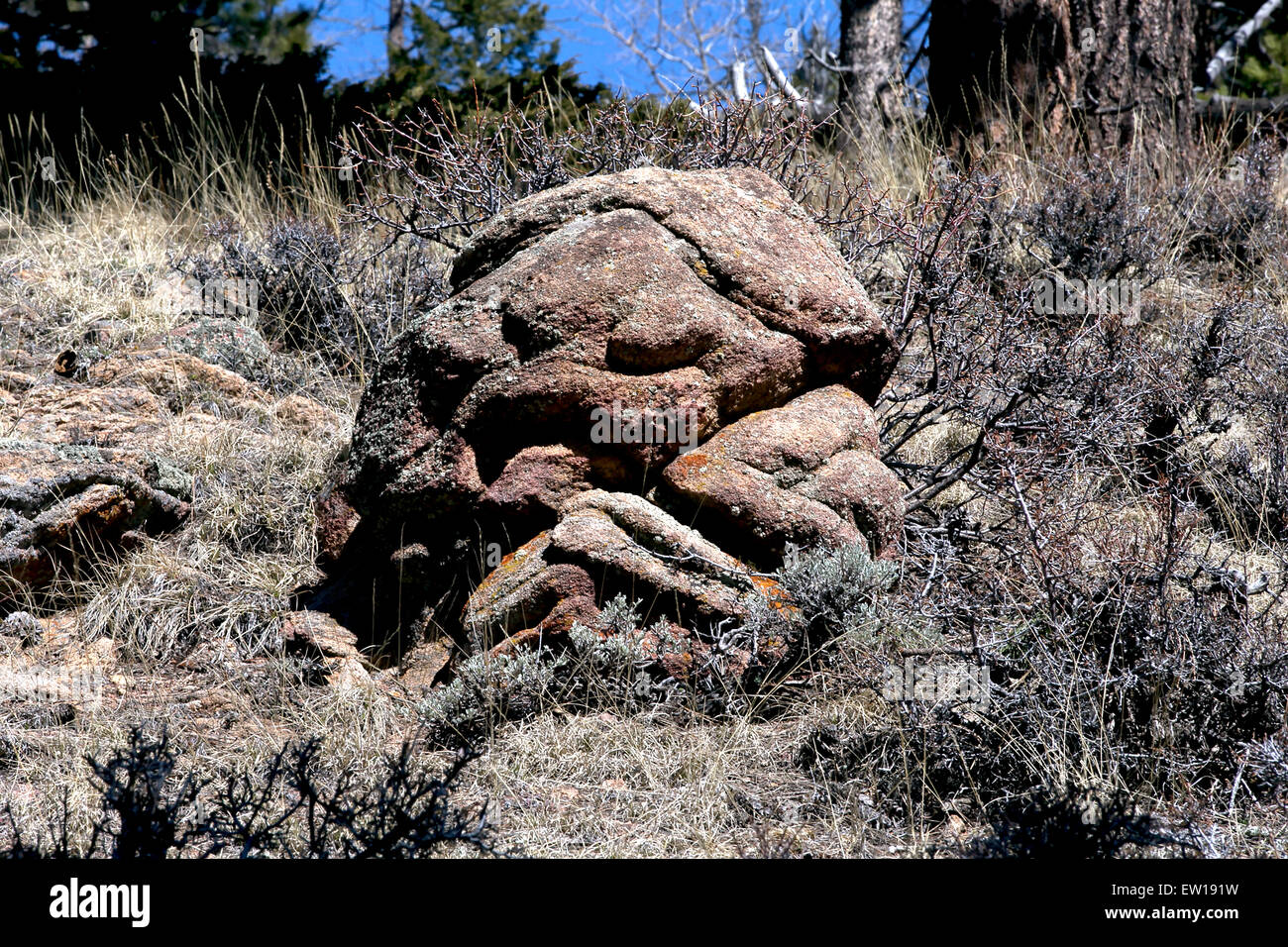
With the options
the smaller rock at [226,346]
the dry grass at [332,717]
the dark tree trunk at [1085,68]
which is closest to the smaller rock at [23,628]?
the dry grass at [332,717]

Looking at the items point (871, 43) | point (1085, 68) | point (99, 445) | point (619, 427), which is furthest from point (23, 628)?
point (871, 43)

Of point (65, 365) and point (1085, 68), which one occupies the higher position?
point (1085, 68)

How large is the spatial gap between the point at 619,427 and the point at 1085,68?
557cm

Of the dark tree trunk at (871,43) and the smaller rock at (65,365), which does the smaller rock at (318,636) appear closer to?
the smaller rock at (65,365)

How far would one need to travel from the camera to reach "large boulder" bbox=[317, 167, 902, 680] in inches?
141


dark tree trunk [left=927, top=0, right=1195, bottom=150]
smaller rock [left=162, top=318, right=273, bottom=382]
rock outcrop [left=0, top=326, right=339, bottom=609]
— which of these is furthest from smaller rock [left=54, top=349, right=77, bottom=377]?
dark tree trunk [left=927, top=0, right=1195, bottom=150]

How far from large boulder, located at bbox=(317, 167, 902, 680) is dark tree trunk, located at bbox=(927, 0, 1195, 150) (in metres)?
4.32

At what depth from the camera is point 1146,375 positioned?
487 cm

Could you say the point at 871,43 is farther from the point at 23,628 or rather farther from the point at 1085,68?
the point at 23,628

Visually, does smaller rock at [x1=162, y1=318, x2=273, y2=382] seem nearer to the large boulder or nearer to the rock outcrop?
the rock outcrop

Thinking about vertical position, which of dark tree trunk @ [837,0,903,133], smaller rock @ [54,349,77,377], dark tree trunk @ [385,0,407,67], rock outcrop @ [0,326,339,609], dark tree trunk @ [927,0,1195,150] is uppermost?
dark tree trunk @ [385,0,407,67]

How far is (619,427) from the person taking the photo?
11.9ft

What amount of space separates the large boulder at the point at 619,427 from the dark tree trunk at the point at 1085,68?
4320mm

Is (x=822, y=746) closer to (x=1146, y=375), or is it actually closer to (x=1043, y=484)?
(x=1043, y=484)
